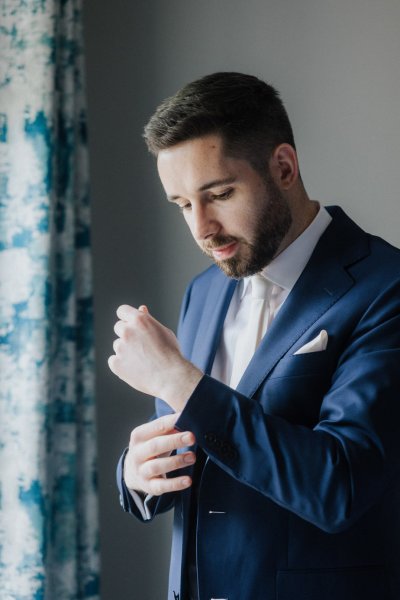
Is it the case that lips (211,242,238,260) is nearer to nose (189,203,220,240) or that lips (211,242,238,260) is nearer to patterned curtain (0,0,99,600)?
nose (189,203,220,240)

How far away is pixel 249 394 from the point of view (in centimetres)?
153

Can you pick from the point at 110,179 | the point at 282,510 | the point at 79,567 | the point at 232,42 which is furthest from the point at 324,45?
the point at 79,567

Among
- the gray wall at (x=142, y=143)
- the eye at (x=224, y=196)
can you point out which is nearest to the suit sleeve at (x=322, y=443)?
the eye at (x=224, y=196)

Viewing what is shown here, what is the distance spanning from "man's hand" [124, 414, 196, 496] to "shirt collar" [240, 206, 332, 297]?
0.38m

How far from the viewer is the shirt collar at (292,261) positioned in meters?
1.66

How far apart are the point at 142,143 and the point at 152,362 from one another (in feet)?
4.73

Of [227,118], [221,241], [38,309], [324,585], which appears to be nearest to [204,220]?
[221,241]

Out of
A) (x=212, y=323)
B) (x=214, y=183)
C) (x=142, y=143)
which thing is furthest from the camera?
(x=142, y=143)

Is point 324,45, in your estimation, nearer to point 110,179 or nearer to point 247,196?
point 110,179

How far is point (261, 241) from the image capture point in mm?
1617

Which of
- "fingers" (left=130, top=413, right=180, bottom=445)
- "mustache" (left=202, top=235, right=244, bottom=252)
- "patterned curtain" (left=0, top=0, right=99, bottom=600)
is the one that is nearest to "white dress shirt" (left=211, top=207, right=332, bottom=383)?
"mustache" (left=202, top=235, right=244, bottom=252)

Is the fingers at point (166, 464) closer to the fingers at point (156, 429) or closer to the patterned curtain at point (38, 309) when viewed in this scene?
the fingers at point (156, 429)

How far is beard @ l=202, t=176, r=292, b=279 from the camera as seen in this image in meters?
1.61

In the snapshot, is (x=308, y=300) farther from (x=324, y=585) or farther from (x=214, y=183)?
(x=324, y=585)
